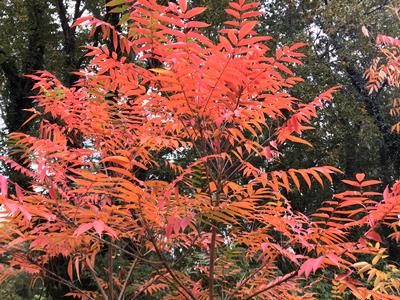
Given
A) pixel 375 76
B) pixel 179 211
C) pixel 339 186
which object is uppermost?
pixel 375 76

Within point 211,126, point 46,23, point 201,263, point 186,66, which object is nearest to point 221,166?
point 211,126

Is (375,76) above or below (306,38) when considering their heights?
below

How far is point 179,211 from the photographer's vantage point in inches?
58.9

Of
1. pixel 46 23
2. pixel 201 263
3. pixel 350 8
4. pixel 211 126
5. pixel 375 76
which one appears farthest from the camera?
pixel 46 23

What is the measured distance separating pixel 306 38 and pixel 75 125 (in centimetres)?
680

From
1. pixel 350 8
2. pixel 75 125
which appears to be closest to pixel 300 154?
pixel 350 8

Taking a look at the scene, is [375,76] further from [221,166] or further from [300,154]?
[300,154]

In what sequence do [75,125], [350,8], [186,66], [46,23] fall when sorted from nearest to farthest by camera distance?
[186,66], [75,125], [350,8], [46,23]

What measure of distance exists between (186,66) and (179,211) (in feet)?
1.73

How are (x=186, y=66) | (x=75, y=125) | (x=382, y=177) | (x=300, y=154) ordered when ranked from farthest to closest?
(x=382, y=177), (x=300, y=154), (x=75, y=125), (x=186, y=66)

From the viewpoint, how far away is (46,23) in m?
8.34

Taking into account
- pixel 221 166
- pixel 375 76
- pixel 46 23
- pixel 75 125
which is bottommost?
pixel 221 166

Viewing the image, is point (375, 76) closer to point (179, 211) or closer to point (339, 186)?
point (179, 211)

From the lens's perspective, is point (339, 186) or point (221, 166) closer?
point (221, 166)
